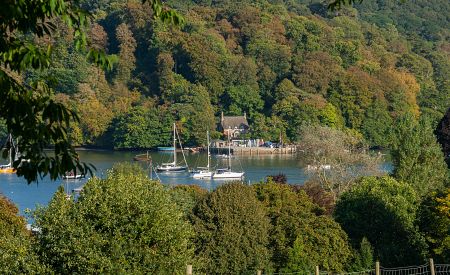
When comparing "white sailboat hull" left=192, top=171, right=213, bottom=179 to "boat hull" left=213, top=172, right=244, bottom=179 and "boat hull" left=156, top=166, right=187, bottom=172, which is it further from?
"boat hull" left=156, top=166, right=187, bottom=172

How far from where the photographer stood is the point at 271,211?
808 inches

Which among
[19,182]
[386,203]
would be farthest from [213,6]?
[386,203]

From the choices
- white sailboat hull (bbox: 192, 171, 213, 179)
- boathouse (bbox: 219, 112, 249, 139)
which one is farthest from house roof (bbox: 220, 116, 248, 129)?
white sailboat hull (bbox: 192, 171, 213, 179)

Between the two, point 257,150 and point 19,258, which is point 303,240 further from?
point 257,150

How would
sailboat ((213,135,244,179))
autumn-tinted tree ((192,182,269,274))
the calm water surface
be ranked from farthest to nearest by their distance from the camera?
sailboat ((213,135,244,179))
the calm water surface
autumn-tinted tree ((192,182,269,274))

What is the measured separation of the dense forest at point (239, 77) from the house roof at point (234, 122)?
0.71m

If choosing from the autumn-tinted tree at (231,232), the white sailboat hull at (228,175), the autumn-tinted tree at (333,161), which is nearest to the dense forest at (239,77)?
the white sailboat hull at (228,175)

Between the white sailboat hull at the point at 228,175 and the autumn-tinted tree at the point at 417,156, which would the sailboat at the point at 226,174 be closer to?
the white sailboat hull at the point at 228,175

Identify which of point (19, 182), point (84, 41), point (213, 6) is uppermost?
point (213, 6)

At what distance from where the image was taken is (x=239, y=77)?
76.4m

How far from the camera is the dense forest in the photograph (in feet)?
233

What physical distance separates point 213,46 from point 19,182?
107 ft

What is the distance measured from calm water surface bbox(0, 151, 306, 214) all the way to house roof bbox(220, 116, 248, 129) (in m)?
6.34

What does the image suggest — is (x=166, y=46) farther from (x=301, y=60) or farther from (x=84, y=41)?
(x=84, y=41)
